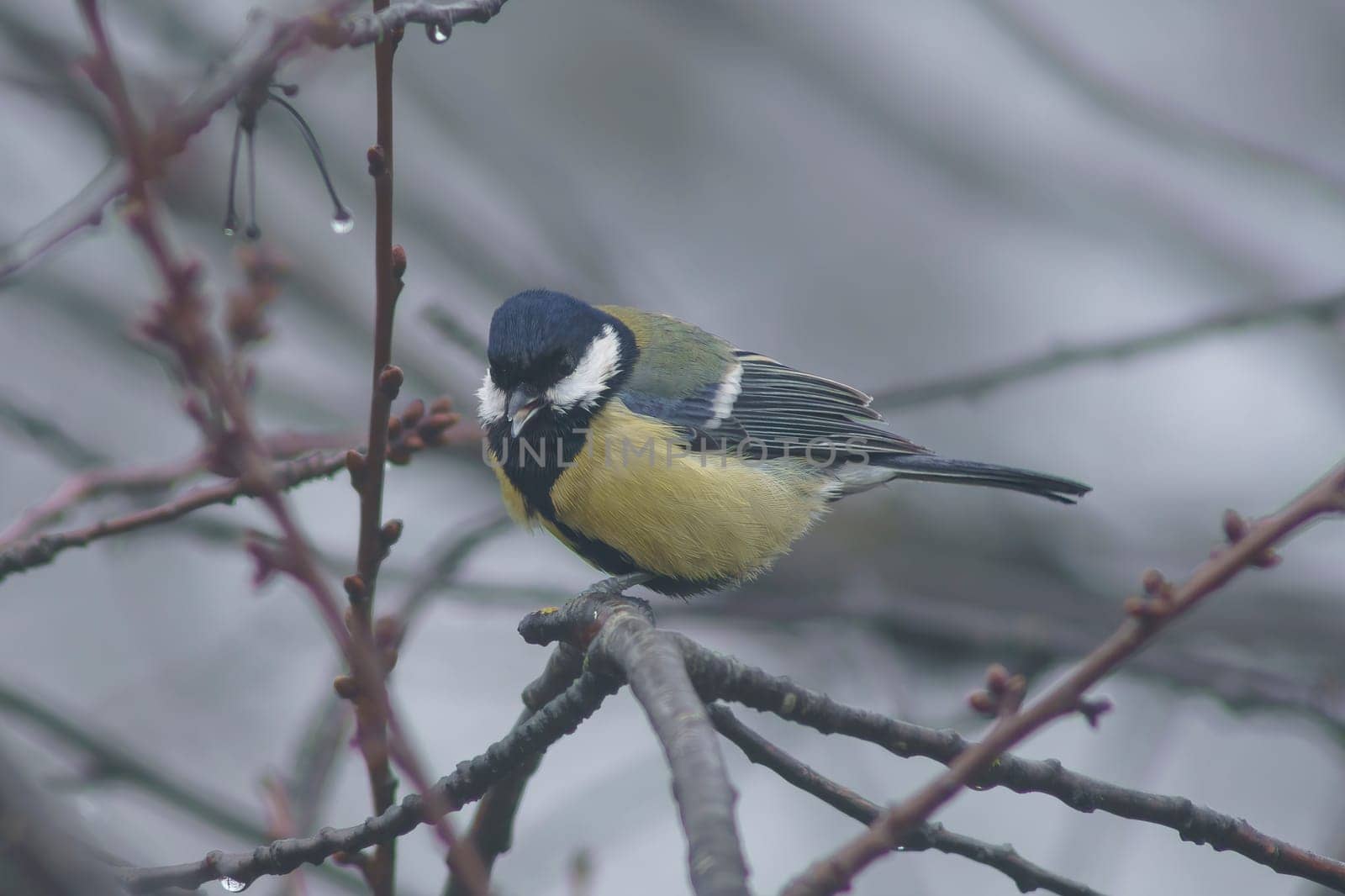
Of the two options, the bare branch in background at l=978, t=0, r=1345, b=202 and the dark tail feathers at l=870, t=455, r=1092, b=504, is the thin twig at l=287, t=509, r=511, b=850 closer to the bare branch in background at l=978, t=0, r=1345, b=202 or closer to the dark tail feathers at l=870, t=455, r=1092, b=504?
the dark tail feathers at l=870, t=455, r=1092, b=504

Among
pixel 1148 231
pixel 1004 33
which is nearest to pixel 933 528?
pixel 1148 231

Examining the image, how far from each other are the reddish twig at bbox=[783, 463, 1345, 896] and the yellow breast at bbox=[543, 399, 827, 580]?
1.85m

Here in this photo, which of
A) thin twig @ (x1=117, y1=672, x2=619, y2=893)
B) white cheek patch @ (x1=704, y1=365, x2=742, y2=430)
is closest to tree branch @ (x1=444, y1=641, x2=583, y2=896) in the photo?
thin twig @ (x1=117, y1=672, x2=619, y2=893)

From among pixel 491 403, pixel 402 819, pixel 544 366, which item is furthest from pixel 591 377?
pixel 402 819

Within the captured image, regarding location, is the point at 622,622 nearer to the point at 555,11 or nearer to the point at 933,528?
the point at 933,528

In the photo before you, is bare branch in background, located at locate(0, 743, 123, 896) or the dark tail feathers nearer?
bare branch in background, located at locate(0, 743, 123, 896)

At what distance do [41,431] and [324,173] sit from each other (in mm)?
1111

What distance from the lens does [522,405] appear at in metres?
3.04

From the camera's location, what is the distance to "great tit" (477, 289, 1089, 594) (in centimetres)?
301

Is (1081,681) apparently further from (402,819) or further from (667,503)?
(667,503)

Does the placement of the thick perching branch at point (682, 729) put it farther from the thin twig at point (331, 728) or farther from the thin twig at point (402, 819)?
the thin twig at point (331, 728)

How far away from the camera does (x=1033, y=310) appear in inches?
346

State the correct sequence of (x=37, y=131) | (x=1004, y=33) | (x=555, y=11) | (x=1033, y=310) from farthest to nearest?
(x=555, y=11)
(x=1033, y=310)
(x=37, y=131)
(x=1004, y=33)

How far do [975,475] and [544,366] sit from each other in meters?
1.31
